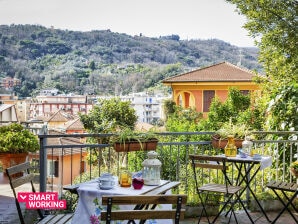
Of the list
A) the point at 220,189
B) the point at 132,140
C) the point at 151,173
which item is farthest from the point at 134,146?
the point at 220,189

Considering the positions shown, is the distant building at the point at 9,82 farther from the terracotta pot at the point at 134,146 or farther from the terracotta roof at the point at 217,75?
the terracotta pot at the point at 134,146

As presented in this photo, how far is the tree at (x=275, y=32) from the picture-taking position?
1288cm

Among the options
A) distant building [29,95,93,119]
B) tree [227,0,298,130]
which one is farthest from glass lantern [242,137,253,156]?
distant building [29,95,93,119]

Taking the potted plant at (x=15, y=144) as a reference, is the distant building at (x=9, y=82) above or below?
above

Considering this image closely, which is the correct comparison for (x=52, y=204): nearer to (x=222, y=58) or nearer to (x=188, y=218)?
(x=188, y=218)

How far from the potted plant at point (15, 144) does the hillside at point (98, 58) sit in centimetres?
4857

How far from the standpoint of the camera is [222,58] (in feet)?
232

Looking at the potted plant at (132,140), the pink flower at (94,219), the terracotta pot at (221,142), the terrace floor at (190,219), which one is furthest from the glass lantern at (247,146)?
the pink flower at (94,219)

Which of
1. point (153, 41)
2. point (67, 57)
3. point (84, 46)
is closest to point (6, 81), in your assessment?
point (67, 57)

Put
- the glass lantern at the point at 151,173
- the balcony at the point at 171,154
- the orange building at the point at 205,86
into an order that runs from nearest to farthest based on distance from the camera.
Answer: the glass lantern at the point at 151,173
the balcony at the point at 171,154
the orange building at the point at 205,86

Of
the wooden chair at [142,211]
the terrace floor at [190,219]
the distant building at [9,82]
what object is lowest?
the terrace floor at [190,219]

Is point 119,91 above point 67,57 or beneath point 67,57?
beneath

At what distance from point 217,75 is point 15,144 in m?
31.6

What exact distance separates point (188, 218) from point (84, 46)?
68.4m
